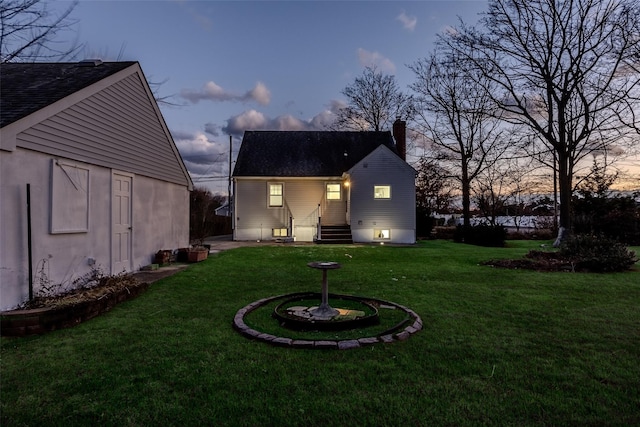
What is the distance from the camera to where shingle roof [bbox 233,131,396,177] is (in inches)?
818

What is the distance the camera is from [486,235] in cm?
1964

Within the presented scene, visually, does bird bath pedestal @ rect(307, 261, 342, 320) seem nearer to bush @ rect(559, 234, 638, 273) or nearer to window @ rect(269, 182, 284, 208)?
bush @ rect(559, 234, 638, 273)

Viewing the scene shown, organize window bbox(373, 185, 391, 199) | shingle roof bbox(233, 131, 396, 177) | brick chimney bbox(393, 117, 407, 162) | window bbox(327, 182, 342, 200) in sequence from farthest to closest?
brick chimney bbox(393, 117, 407, 162) < window bbox(327, 182, 342, 200) < shingle roof bbox(233, 131, 396, 177) < window bbox(373, 185, 391, 199)

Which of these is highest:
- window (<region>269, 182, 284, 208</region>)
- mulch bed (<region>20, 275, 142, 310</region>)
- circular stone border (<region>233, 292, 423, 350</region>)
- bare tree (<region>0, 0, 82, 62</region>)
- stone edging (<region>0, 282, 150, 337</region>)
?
bare tree (<region>0, 0, 82, 62</region>)

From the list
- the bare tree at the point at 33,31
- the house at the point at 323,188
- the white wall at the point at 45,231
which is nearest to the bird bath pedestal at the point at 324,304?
the white wall at the point at 45,231

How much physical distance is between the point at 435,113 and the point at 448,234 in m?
9.34

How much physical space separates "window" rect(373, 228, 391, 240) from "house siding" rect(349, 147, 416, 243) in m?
0.21

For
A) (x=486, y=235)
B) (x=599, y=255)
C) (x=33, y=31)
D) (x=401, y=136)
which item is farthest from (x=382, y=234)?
(x=33, y=31)

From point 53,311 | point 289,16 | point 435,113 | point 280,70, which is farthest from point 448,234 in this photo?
point 53,311

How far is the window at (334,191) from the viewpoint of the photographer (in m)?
20.9

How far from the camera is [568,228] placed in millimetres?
15953

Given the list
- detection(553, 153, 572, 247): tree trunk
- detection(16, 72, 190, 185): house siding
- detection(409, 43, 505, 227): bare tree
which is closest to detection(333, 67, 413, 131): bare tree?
detection(409, 43, 505, 227): bare tree

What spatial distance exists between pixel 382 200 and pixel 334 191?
3.32m

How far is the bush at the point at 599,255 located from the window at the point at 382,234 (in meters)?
9.31
